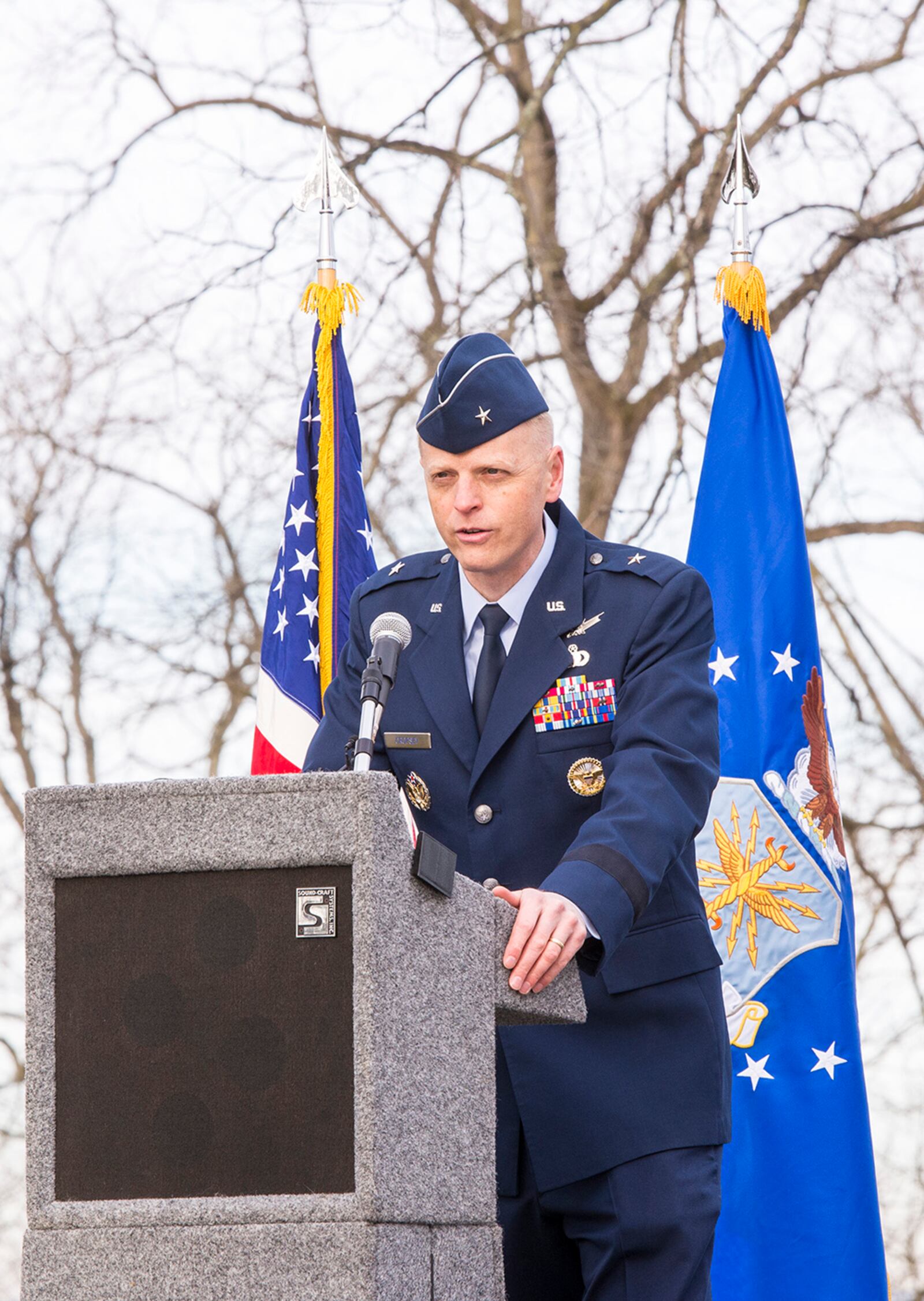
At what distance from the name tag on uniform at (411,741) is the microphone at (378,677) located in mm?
355

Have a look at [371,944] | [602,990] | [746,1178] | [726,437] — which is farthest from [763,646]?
[371,944]

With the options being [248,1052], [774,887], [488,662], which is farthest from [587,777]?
[774,887]

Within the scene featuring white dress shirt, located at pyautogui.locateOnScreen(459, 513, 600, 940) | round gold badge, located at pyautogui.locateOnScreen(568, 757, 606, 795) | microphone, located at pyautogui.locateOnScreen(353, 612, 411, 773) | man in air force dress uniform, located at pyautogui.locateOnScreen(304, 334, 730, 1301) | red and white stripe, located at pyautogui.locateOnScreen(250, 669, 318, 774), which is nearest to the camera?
microphone, located at pyautogui.locateOnScreen(353, 612, 411, 773)

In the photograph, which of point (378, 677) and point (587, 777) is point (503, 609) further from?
point (378, 677)

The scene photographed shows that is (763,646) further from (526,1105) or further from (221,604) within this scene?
(221,604)

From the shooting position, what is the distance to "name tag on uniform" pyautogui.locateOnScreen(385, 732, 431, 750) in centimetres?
249

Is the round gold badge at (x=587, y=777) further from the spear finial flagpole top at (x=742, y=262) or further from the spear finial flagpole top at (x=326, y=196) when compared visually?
the spear finial flagpole top at (x=326, y=196)

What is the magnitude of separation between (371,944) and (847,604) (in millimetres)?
5346

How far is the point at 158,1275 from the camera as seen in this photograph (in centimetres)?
172

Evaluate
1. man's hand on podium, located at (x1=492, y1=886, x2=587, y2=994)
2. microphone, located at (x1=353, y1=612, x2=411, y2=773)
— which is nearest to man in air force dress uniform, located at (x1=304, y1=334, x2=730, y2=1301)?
man's hand on podium, located at (x1=492, y1=886, x2=587, y2=994)

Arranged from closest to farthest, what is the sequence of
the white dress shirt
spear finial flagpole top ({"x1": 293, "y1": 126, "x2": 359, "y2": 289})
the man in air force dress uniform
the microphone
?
1. the microphone
2. the man in air force dress uniform
3. the white dress shirt
4. spear finial flagpole top ({"x1": 293, "y1": 126, "x2": 359, "y2": 289})

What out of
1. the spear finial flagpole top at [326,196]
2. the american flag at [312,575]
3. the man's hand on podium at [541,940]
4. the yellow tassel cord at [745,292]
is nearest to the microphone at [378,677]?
the man's hand on podium at [541,940]

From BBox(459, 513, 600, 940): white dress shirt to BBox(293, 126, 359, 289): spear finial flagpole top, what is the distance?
2159 millimetres

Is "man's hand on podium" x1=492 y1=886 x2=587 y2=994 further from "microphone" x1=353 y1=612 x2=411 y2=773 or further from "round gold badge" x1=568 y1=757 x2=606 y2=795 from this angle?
"round gold badge" x1=568 y1=757 x2=606 y2=795
